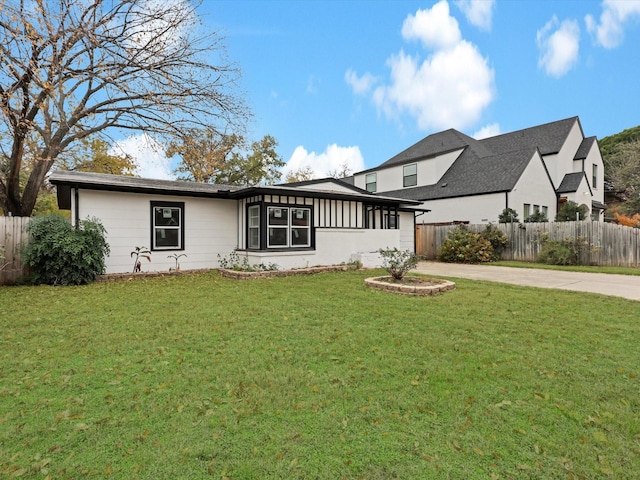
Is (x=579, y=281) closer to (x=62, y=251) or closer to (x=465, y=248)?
(x=465, y=248)

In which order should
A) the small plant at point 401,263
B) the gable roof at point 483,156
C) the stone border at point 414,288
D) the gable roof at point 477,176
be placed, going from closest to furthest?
1. the stone border at point 414,288
2. the small plant at point 401,263
3. the gable roof at point 477,176
4. the gable roof at point 483,156

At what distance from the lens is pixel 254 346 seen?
3779 millimetres

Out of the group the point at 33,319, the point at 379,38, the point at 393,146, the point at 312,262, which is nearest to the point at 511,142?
the point at 393,146

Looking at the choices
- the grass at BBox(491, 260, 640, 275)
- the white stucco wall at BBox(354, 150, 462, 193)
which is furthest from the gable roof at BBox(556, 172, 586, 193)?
the grass at BBox(491, 260, 640, 275)

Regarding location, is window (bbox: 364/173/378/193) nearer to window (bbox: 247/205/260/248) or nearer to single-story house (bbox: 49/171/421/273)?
single-story house (bbox: 49/171/421/273)

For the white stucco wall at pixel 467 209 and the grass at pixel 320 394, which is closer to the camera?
the grass at pixel 320 394

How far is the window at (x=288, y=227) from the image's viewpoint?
1030 centimetres

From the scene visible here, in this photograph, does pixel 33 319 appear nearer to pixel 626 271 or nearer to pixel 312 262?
pixel 312 262

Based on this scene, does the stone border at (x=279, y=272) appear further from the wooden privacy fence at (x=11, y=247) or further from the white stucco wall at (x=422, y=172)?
the white stucco wall at (x=422, y=172)

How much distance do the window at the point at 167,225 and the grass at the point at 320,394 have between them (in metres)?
4.76

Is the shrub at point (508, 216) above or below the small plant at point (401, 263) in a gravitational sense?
above

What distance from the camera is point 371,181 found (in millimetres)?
25484

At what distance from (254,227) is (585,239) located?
12.5 m

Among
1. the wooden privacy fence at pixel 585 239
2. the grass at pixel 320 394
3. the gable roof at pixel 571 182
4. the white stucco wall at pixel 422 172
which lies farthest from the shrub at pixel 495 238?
the grass at pixel 320 394
